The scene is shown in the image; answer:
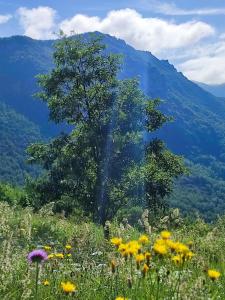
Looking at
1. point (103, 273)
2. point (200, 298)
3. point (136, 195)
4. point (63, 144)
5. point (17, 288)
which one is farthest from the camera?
point (63, 144)

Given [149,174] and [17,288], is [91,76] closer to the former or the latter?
[149,174]

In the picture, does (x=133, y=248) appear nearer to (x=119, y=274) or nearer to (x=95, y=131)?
(x=119, y=274)

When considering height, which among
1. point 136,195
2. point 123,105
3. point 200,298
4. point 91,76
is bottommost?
point 200,298

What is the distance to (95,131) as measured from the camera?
32.7 m

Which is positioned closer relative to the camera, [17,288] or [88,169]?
[17,288]

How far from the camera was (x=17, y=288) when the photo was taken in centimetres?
545

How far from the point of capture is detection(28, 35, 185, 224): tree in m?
32.3

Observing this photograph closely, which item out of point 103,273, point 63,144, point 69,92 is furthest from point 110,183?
point 103,273

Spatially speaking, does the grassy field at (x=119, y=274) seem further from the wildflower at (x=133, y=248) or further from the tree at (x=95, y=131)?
the tree at (x=95, y=131)

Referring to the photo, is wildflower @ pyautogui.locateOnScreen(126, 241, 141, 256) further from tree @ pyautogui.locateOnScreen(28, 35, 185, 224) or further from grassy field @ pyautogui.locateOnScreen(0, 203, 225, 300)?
tree @ pyautogui.locateOnScreen(28, 35, 185, 224)

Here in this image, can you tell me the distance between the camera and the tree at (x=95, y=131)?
106 ft

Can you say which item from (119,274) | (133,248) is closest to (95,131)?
(119,274)

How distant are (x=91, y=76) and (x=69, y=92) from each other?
5.74ft

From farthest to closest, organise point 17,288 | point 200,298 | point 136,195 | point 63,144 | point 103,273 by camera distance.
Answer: point 63,144 < point 136,195 < point 103,273 < point 17,288 < point 200,298
